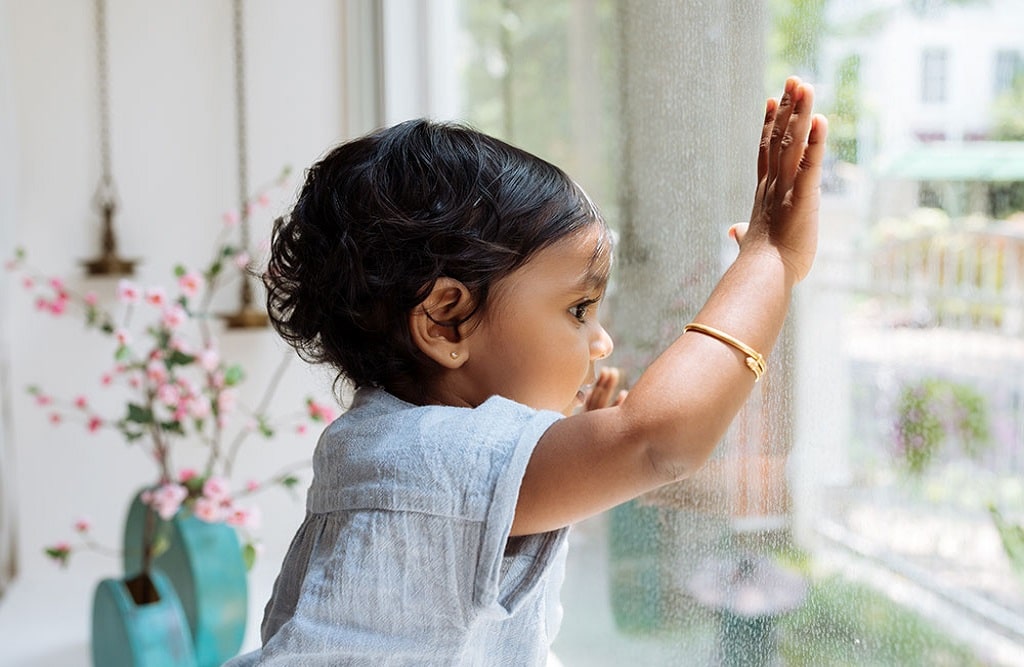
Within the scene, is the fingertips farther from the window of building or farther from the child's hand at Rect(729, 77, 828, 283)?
the window of building

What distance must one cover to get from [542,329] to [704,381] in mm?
143

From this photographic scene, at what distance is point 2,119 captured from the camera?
2197 millimetres

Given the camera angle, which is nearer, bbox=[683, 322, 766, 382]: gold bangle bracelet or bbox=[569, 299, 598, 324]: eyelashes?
bbox=[683, 322, 766, 382]: gold bangle bracelet

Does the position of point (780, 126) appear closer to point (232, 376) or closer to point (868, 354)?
point (868, 354)

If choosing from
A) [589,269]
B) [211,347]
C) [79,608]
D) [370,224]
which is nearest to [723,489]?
[589,269]

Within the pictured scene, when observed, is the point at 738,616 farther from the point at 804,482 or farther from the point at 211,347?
the point at 211,347

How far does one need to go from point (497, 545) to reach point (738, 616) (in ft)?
0.87

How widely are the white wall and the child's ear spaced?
163 centimetres

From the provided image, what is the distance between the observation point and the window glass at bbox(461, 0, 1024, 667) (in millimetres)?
654

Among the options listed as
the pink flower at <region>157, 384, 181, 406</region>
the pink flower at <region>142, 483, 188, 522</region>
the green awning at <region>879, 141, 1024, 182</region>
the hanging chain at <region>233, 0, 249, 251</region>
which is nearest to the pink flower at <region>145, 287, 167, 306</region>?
the pink flower at <region>157, 384, 181, 406</region>

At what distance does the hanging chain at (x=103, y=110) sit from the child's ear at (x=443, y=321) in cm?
176

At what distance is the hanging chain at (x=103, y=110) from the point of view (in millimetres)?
2297

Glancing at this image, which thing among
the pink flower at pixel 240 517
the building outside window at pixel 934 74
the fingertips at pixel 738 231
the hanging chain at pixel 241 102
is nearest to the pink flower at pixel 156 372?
the pink flower at pixel 240 517

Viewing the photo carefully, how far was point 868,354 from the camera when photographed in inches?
29.0
